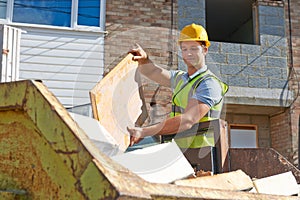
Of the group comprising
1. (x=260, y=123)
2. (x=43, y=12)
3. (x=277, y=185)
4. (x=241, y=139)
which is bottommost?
(x=277, y=185)

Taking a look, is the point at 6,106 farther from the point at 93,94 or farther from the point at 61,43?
the point at 61,43

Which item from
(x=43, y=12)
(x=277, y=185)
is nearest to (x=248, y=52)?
(x=43, y=12)

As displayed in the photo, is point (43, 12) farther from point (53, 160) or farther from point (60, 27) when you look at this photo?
point (53, 160)

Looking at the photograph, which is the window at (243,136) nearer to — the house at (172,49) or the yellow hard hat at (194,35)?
the house at (172,49)

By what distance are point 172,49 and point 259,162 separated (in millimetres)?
6726

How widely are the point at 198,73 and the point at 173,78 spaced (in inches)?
19.6

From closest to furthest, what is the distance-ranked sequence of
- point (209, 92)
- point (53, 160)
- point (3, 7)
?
1. point (53, 160)
2. point (209, 92)
3. point (3, 7)

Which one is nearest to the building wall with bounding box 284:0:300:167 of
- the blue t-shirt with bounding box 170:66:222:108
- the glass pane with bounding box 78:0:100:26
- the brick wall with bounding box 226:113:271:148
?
the brick wall with bounding box 226:113:271:148

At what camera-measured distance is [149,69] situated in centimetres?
390

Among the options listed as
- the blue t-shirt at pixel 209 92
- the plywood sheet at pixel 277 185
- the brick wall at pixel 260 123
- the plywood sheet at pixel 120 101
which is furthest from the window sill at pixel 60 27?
the plywood sheet at pixel 277 185

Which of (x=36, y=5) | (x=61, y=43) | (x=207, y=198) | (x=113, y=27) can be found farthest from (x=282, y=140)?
(x=207, y=198)

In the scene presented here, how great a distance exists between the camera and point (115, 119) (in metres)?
3.21

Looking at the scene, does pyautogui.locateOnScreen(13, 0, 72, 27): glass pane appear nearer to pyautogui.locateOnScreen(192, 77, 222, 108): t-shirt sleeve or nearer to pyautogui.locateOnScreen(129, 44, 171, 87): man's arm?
pyautogui.locateOnScreen(129, 44, 171, 87): man's arm

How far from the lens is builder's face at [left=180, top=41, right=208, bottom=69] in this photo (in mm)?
3596
